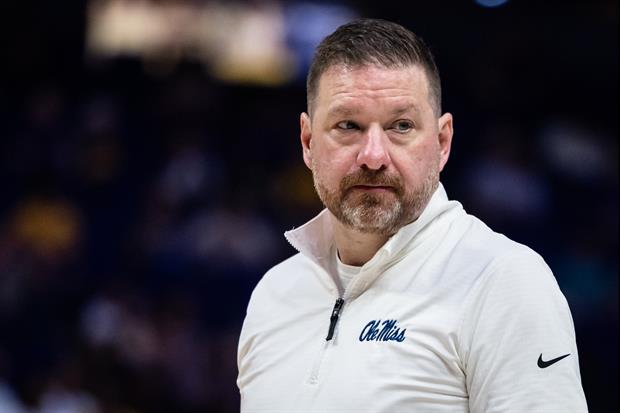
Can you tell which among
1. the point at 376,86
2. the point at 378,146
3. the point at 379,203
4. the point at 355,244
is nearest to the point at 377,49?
the point at 376,86

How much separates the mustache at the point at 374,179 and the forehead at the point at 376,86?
0.52 feet

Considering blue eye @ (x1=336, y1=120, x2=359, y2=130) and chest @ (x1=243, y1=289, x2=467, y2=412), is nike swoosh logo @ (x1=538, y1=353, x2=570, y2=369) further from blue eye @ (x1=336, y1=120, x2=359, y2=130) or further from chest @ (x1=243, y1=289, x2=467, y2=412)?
blue eye @ (x1=336, y1=120, x2=359, y2=130)

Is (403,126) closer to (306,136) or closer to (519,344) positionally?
(306,136)

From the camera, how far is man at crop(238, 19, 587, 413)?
2.09m

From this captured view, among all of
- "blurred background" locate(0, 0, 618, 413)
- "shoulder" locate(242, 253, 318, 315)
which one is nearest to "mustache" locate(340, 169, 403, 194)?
"shoulder" locate(242, 253, 318, 315)

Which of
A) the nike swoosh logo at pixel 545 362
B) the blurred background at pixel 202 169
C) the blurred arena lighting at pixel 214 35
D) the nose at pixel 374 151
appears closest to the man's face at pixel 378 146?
the nose at pixel 374 151

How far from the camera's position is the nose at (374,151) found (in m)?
2.30

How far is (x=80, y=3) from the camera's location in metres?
9.47

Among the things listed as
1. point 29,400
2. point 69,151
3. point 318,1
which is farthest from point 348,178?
point 318,1

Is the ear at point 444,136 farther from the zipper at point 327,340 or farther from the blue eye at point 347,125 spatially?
the zipper at point 327,340

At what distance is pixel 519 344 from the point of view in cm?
207

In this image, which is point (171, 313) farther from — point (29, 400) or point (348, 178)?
point (348, 178)

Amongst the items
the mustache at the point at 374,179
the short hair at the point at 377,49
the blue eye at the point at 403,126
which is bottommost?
the mustache at the point at 374,179

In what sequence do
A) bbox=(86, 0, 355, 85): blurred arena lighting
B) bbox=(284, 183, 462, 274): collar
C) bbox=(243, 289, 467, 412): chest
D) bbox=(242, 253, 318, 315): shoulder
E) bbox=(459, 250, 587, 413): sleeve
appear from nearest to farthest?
bbox=(459, 250, 587, 413): sleeve
bbox=(243, 289, 467, 412): chest
bbox=(284, 183, 462, 274): collar
bbox=(242, 253, 318, 315): shoulder
bbox=(86, 0, 355, 85): blurred arena lighting
